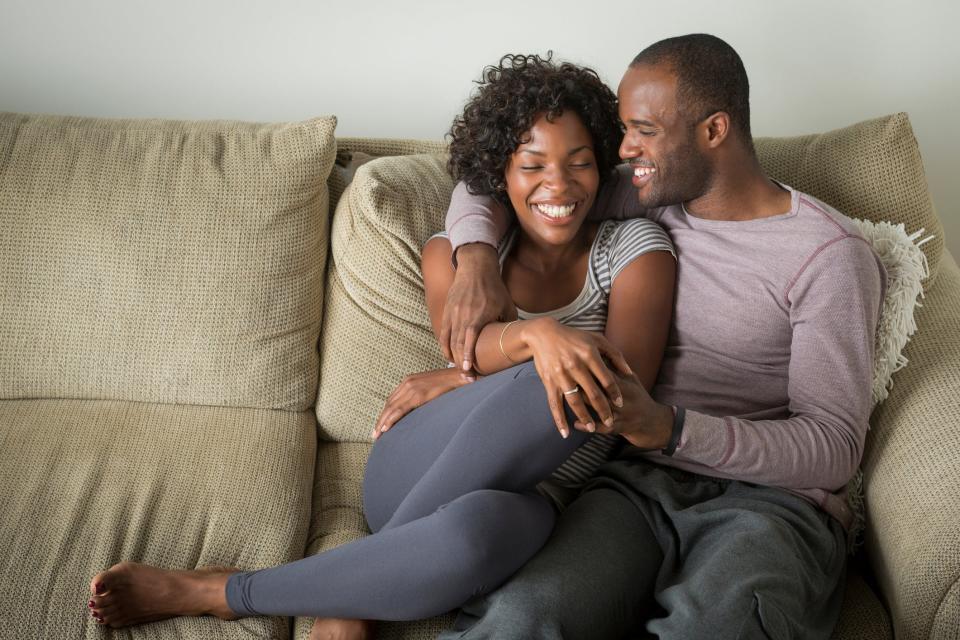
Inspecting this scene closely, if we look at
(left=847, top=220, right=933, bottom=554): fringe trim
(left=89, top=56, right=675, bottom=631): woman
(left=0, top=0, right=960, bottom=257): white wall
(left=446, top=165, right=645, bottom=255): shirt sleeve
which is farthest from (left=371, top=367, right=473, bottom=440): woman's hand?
(left=0, top=0, right=960, bottom=257): white wall

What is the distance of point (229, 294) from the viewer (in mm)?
1740

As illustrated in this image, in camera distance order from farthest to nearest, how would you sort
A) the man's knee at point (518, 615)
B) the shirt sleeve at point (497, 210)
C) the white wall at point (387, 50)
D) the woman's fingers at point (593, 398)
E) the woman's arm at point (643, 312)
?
the white wall at point (387, 50) → the shirt sleeve at point (497, 210) → the woman's arm at point (643, 312) → the woman's fingers at point (593, 398) → the man's knee at point (518, 615)

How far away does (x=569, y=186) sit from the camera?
151cm

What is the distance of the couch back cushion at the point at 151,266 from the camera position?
1719 millimetres

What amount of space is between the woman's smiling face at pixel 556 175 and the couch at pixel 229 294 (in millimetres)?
266

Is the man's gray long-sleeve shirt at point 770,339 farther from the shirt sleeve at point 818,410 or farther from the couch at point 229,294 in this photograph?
the couch at point 229,294

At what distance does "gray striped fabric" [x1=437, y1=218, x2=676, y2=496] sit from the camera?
152cm

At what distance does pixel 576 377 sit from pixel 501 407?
0.41 ft

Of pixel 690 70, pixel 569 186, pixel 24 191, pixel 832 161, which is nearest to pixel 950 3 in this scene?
pixel 832 161

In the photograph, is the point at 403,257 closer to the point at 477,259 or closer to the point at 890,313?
the point at 477,259

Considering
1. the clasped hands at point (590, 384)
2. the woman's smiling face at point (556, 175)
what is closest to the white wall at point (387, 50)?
the woman's smiling face at point (556, 175)

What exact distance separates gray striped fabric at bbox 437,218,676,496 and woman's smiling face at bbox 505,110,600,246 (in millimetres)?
72

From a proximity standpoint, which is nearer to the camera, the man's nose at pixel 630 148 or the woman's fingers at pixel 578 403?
the woman's fingers at pixel 578 403

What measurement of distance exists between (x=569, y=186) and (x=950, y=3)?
121 cm
